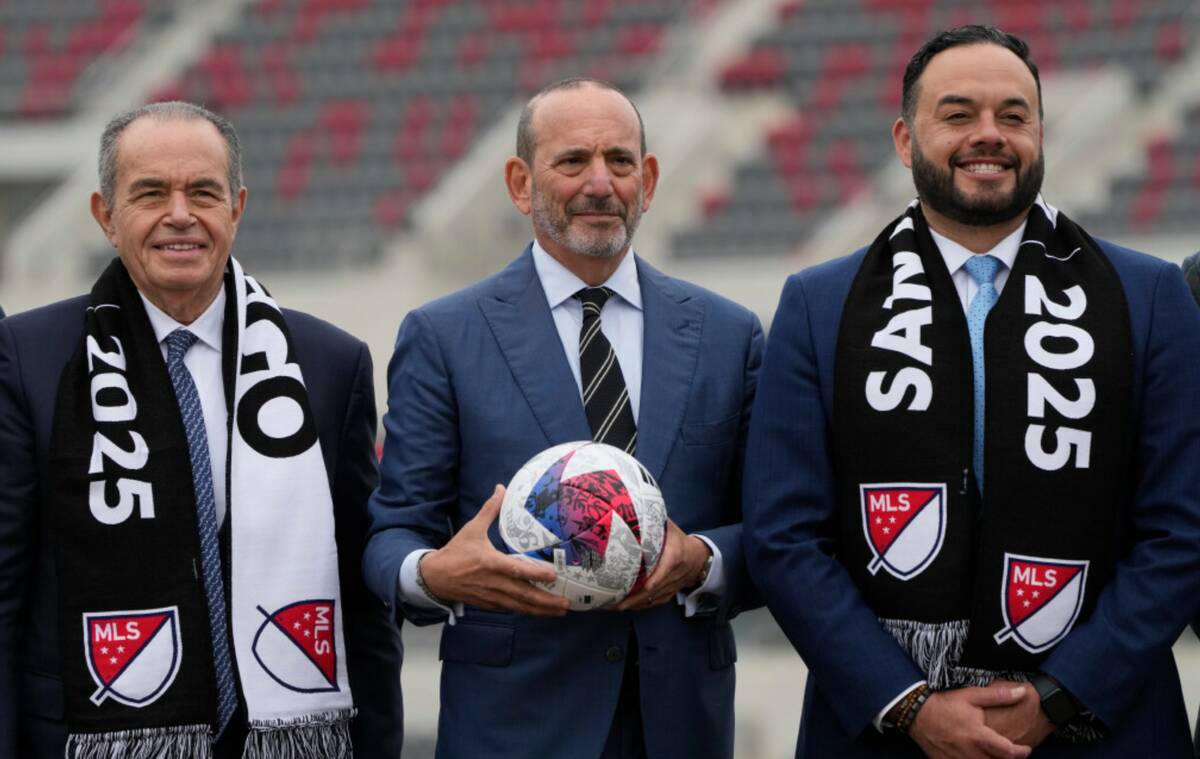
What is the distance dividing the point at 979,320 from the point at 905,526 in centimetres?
40

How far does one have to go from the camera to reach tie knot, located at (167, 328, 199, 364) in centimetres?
341

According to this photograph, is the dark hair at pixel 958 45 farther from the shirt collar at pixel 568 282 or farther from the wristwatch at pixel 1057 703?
the wristwatch at pixel 1057 703

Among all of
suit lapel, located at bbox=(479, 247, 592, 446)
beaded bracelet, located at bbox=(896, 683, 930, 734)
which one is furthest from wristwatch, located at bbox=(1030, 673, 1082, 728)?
suit lapel, located at bbox=(479, 247, 592, 446)

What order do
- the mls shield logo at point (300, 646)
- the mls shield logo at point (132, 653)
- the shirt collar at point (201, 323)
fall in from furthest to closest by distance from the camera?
1. the shirt collar at point (201, 323)
2. the mls shield logo at point (300, 646)
3. the mls shield logo at point (132, 653)

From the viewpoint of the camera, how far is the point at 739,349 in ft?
11.5

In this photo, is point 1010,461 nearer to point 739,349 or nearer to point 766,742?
point 739,349

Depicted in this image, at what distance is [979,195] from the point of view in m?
3.22

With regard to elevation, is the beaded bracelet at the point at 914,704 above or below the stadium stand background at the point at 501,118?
below

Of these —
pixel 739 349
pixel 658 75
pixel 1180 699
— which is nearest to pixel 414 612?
pixel 739 349

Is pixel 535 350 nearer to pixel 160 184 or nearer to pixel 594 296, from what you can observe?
pixel 594 296

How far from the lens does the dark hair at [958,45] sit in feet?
10.7

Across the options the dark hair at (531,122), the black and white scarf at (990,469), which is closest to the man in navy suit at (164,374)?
the dark hair at (531,122)

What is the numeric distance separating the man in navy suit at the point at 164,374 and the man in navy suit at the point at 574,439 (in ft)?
0.70

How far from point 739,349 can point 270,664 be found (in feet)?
3.46
